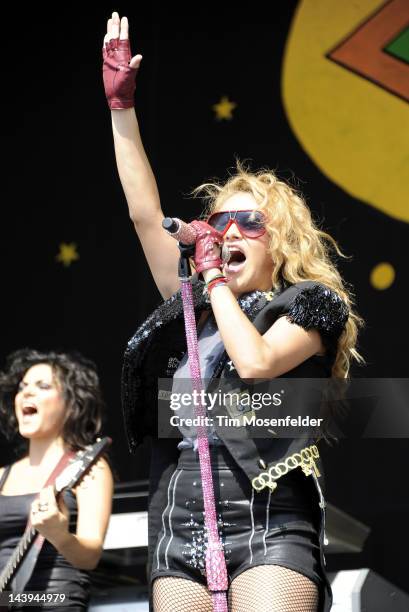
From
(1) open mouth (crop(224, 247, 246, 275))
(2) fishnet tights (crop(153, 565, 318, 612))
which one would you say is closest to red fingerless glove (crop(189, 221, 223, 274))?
(1) open mouth (crop(224, 247, 246, 275))

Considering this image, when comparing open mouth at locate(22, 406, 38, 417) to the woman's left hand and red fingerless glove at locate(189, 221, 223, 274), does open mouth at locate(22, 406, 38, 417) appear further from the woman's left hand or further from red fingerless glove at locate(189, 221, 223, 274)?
red fingerless glove at locate(189, 221, 223, 274)

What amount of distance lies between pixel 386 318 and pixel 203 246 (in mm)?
1613

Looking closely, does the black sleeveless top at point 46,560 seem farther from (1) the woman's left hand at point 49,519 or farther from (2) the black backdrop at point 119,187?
(2) the black backdrop at point 119,187

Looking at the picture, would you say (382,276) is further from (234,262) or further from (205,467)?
(205,467)

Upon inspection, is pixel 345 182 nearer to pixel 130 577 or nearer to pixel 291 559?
pixel 130 577

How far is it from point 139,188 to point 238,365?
0.60m

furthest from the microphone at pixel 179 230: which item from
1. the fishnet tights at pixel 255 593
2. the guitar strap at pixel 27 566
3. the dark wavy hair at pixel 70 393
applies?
the dark wavy hair at pixel 70 393

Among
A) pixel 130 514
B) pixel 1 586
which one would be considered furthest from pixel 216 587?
pixel 130 514

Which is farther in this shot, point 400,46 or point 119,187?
point 119,187

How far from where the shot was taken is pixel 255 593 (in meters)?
2.02

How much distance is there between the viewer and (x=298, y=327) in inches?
86.1

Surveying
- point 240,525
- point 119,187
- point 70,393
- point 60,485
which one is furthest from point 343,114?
point 240,525

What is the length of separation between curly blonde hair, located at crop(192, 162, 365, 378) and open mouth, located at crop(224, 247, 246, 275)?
0.07m

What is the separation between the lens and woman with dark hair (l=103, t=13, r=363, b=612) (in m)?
2.09
